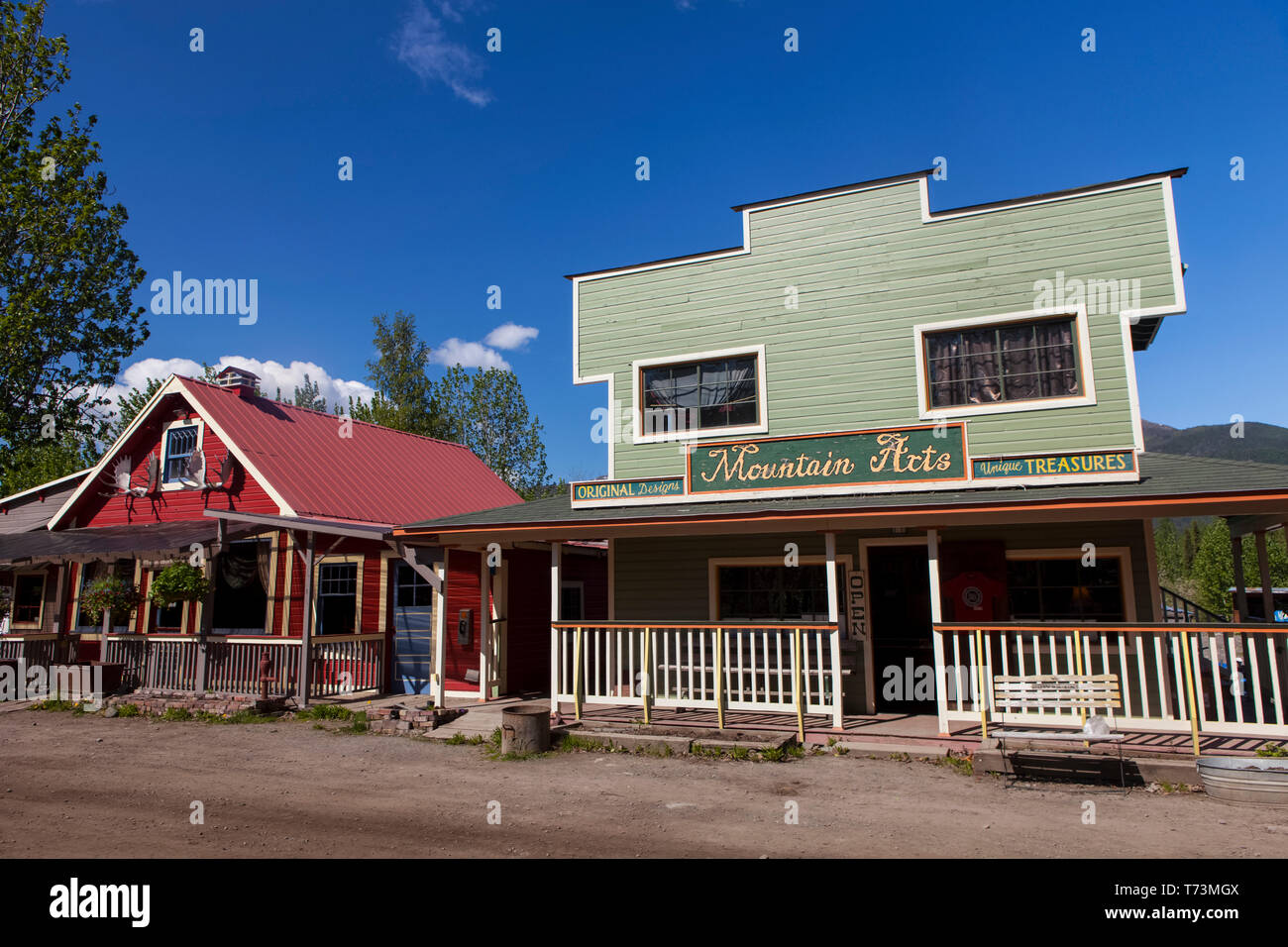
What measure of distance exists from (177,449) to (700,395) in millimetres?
12568

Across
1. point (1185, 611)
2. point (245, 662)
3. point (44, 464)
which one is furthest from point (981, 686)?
point (44, 464)

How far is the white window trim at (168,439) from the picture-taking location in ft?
57.6

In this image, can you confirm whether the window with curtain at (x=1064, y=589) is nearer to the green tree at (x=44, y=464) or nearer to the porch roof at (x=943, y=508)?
the porch roof at (x=943, y=508)

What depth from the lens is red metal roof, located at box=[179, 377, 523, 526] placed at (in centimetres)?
1641

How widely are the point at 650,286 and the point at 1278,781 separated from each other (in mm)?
10315

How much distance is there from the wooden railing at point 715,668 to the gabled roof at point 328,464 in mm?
7203

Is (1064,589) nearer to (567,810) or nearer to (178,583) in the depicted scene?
(567,810)

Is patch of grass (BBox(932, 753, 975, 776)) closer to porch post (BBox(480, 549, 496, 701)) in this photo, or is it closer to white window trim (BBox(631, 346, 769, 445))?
white window trim (BBox(631, 346, 769, 445))

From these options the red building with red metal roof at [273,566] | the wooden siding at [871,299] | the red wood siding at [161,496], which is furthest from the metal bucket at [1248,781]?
the red wood siding at [161,496]

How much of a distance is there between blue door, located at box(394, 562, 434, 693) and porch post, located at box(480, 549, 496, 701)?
1.50m

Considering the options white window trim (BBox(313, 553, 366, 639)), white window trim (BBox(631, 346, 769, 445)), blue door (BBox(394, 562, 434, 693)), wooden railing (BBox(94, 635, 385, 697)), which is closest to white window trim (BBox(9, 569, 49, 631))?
wooden railing (BBox(94, 635, 385, 697))

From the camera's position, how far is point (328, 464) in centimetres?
1792
